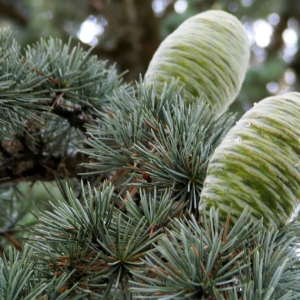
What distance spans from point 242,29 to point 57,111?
8.5 inches

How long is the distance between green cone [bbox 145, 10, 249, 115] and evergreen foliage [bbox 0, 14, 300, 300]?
0.02 m

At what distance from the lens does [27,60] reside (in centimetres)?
44

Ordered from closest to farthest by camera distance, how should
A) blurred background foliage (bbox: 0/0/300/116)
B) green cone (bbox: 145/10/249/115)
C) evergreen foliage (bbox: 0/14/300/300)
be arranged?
evergreen foliage (bbox: 0/14/300/300) → green cone (bbox: 145/10/249/115) → blurred background foliage (bbox: 0/0/300/116)

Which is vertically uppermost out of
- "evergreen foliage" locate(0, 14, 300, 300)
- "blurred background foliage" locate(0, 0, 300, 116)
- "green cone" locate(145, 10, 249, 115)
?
"blurred background foliage" locate(0, 0, 300, 116)

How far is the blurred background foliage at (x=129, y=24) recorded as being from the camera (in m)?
1.92

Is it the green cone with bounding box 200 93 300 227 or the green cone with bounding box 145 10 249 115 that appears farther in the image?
the green cone with bounding box 145 10 249 115

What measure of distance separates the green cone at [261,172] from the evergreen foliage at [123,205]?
0.01 metres

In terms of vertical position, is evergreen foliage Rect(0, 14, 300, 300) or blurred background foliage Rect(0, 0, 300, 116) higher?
blurred background foliage Rect(0, 0, 300, 116)

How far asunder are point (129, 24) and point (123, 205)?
1695mm

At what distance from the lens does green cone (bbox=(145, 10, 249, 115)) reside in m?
0.43

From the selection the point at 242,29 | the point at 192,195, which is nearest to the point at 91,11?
the point at 242,29

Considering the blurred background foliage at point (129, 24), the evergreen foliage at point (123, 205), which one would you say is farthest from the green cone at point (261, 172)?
the blurred background foliage at point (129, 24)

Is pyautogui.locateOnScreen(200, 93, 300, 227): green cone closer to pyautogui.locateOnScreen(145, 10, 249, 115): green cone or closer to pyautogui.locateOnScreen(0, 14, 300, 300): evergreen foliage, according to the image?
pyautogui.locateOnScreen(0, 14, 300, 300): evergreen foliage

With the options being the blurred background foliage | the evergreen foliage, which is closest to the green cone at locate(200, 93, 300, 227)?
the evergreen foliage
